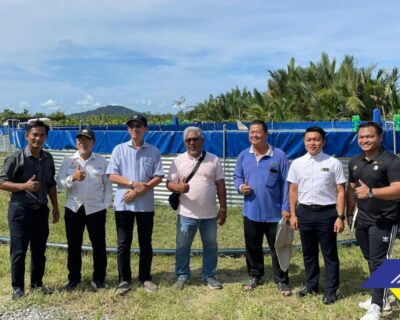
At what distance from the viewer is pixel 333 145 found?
9.04 m

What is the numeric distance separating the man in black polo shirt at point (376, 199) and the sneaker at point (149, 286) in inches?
83.5

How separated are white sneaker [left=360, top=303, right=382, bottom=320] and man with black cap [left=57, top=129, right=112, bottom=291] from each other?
2728 millimetres

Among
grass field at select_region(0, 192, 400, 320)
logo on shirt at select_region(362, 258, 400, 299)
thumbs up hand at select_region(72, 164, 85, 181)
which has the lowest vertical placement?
grass field at select_region(0, 192, 400, 320)

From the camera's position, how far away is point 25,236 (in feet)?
14.4

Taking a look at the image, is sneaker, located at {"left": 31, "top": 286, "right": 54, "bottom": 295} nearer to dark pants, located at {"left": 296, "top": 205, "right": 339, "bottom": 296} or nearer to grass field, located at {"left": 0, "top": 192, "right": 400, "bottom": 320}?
grass field, located at {"left": 0, "top": 192, "right": 400, "bottom": 320}

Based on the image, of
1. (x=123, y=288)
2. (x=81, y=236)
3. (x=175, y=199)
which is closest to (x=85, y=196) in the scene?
(x=81, y=236)

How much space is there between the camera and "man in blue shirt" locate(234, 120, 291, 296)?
14.9 feet

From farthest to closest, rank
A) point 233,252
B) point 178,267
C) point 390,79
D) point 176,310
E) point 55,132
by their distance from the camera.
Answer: point 390,79
point 55,132
point 233,252
point 178,267
point 176,310

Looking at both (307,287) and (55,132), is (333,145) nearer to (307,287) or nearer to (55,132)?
(307,287)

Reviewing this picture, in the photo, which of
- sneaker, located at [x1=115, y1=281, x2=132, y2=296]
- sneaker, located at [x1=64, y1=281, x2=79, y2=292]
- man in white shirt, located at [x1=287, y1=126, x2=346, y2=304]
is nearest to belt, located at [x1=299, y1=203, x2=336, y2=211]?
man in white shirt, located at [x1=287, y1=126, x2=346, y2=304]

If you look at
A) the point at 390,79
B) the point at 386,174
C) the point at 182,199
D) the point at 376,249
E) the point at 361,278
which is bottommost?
the point at 361,278

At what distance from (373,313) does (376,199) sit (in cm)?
100

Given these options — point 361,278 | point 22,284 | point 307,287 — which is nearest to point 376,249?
point 307,287

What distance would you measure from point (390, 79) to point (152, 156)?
85.0 feet
